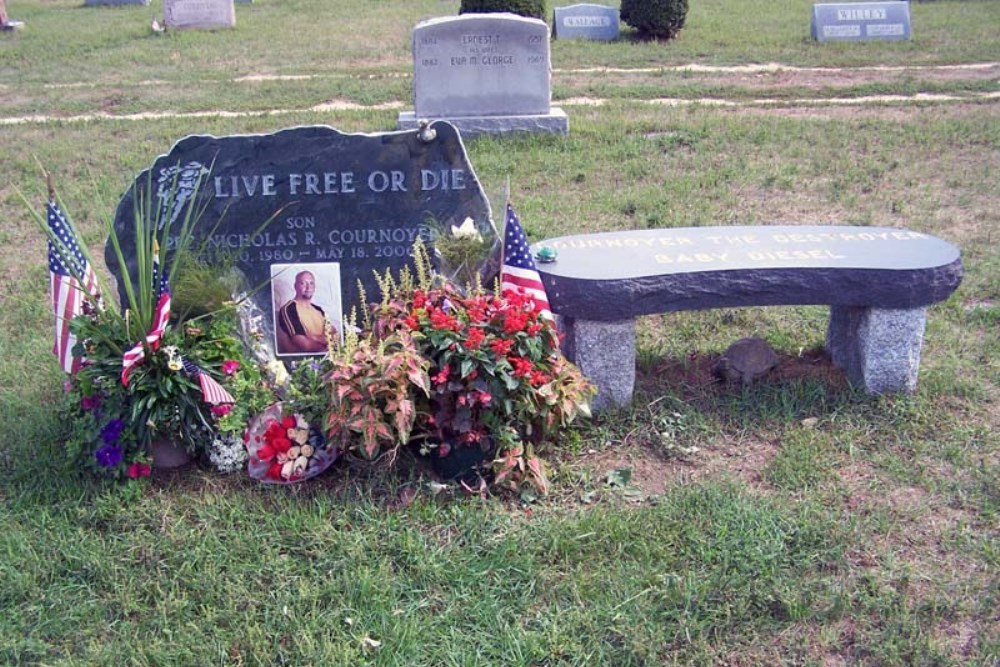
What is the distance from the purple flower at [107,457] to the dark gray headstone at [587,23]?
41.2 ft

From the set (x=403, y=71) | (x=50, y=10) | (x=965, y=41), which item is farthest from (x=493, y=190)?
(x=50, y=10)

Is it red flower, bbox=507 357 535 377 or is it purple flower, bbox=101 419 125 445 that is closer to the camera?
red flower, bbox=507 357 535 377

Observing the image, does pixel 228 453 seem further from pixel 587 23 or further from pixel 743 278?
pixel 587 23

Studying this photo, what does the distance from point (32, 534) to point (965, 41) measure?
1417 centimetres

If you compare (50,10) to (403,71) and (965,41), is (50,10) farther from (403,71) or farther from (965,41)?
(965,41)

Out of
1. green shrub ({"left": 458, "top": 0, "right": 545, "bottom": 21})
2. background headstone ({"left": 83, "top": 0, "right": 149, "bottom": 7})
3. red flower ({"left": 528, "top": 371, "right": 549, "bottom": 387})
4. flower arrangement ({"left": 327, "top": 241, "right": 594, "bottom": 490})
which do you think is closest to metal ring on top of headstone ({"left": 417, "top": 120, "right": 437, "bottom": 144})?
flower arrangement ({"left": 327, "top": 241, "right": 594, "bottom": 490})

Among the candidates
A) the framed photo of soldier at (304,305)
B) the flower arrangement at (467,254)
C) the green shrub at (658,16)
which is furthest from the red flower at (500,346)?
the green shrub at (658,16)

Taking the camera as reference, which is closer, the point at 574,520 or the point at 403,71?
the point at 574,520

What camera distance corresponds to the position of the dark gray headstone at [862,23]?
1427cm

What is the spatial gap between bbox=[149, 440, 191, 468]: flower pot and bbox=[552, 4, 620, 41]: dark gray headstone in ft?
40.6

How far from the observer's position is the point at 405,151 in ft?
14.8

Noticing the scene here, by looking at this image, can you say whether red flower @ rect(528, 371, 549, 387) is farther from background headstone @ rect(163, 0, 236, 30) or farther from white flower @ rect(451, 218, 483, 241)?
background headstone @ rect(163, 0, 236, 30)

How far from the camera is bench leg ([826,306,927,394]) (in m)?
4.27

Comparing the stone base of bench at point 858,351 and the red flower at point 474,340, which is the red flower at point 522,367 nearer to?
the red flower at point 474,340
